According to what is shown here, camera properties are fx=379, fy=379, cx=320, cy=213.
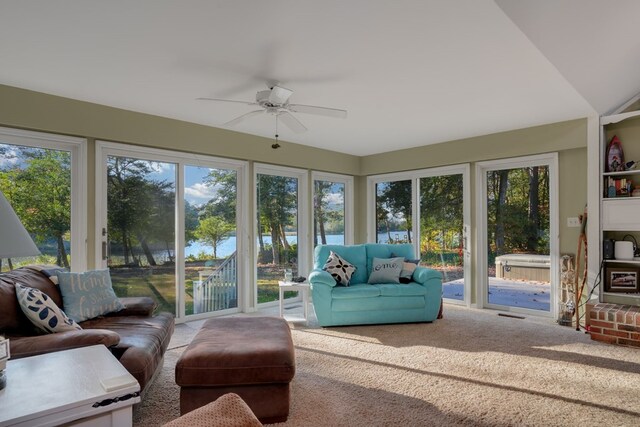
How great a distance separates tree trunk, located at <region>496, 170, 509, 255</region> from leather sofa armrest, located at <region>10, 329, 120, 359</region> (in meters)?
4.67

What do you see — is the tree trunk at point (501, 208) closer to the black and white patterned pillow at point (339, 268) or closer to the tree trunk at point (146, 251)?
the black and white patterned pillow at point (339, 268)

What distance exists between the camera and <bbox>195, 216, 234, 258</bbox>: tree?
185 inches

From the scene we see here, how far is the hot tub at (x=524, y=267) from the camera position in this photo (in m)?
4.75

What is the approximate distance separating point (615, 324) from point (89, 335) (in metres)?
4.42

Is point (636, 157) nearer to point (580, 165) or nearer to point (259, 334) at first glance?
point (580, 165)

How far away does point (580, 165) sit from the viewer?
4.39 metres

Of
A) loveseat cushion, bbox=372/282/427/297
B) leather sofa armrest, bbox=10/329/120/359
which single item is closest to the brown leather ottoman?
leather sofa armrest, bbox=10/329/120/359

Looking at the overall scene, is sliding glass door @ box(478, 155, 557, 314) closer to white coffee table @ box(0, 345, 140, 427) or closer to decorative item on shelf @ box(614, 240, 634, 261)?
decorative item on shelf @ box(614, 240, 634, 261)

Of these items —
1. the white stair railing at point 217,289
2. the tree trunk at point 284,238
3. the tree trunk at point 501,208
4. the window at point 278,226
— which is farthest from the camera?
the tree trunk at point 284,238

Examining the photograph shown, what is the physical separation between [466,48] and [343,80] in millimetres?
989

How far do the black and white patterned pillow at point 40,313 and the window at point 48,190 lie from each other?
4.69ft

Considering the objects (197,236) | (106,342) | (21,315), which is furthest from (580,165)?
(21,315)

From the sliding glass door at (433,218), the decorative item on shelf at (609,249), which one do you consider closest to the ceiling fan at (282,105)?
the sliding glass door at (433,218)

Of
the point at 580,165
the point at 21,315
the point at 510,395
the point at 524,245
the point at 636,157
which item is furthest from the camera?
the point at 524,245
